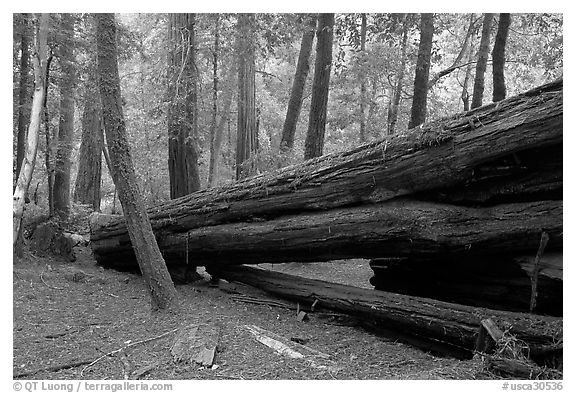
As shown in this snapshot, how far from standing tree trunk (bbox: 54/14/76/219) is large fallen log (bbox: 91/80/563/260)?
3.46 m

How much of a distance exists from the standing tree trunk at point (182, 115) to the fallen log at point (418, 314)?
3644mm

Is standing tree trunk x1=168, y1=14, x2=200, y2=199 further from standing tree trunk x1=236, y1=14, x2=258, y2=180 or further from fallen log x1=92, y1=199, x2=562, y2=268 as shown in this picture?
Result: fallen log x1=92, y1=199, x2=562, y2=268

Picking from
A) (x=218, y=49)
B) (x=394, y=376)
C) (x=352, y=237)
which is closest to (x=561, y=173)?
(x=352, y=237)

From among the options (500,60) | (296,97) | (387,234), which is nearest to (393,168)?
(387,234)

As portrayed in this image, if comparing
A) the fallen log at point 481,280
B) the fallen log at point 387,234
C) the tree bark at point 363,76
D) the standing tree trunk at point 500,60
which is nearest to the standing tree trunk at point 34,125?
the fallen log at point 387,234

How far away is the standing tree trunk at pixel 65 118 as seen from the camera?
815cm

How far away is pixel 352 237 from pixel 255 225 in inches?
57.7

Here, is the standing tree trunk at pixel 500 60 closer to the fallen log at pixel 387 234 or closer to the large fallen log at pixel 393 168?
the large fallen log at pixel 393 168

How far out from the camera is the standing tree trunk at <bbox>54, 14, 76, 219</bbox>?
8.15 metres

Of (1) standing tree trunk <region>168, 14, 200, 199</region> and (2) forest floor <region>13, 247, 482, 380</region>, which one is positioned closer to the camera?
(2) forest floor <region>13, 247, 482, 380</region>

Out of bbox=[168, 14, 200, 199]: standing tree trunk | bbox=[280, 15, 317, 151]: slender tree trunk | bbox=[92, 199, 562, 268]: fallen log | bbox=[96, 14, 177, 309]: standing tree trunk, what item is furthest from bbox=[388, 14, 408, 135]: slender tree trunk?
bbox=[96, 14, 177, 309]: standing tree trunk

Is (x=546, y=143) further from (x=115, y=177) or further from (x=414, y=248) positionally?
(x=115, y=177)

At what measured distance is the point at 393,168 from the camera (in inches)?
209

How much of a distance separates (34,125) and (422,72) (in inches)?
→ 275
